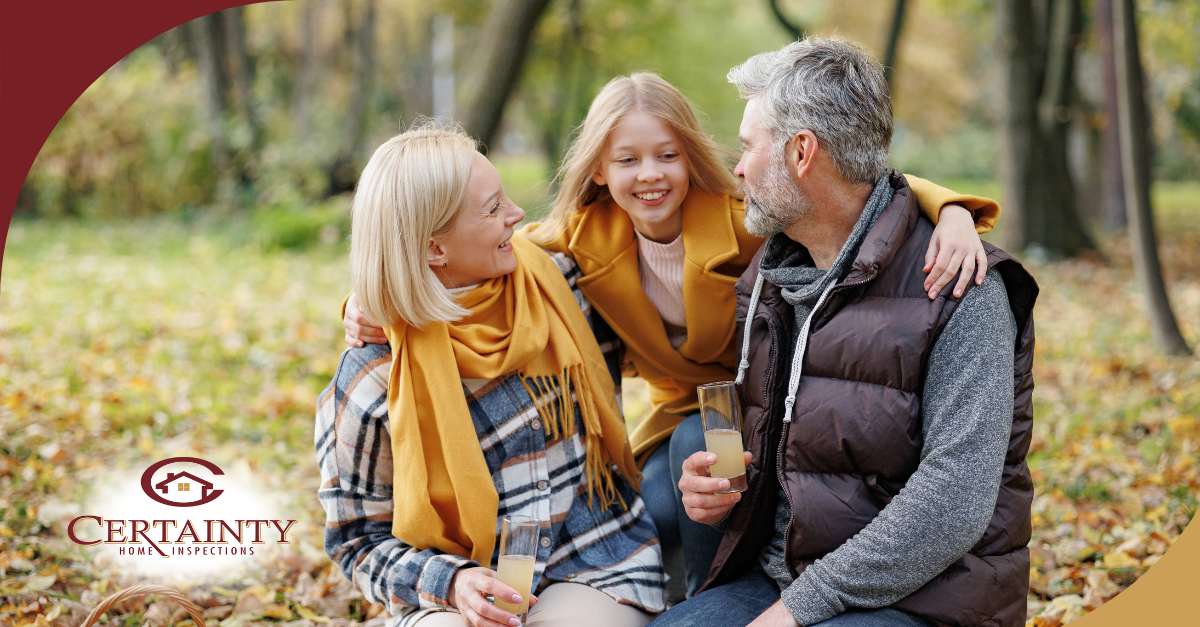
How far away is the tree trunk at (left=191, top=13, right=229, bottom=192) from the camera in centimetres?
1486

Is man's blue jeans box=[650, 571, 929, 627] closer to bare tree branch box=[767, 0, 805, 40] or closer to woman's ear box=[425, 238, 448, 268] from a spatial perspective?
woman's ear box=[425, 238, 448, 268]

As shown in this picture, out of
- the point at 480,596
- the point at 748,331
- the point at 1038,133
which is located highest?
the point at 1038,133

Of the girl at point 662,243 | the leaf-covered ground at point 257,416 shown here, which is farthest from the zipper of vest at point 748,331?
the leaf-covered ground at point 257,416

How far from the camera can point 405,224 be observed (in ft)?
8.52

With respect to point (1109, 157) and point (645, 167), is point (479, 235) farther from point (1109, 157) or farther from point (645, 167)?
point (1109, 157)

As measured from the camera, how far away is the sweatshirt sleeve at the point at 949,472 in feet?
7.27

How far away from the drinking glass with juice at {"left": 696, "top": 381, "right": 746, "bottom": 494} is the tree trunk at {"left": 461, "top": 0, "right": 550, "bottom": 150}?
5.77 metres

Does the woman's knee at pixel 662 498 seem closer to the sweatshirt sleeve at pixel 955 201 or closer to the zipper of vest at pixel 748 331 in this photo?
the zipper of vest at pixel 748 331

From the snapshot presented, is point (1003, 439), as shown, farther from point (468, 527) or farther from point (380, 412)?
point (380, 412)

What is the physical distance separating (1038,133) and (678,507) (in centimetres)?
977

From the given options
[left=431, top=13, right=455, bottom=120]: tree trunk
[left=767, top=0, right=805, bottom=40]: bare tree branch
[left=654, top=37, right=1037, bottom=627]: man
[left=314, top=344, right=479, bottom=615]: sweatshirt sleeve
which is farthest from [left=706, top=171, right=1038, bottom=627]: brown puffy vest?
[left=431, top=13, right=455, bottom=120]: tree trunk

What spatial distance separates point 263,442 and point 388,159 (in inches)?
139

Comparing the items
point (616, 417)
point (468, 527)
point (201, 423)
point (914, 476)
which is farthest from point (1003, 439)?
point (201, 423)

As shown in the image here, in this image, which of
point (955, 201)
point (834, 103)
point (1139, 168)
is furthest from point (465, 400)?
point (1139, 168)
